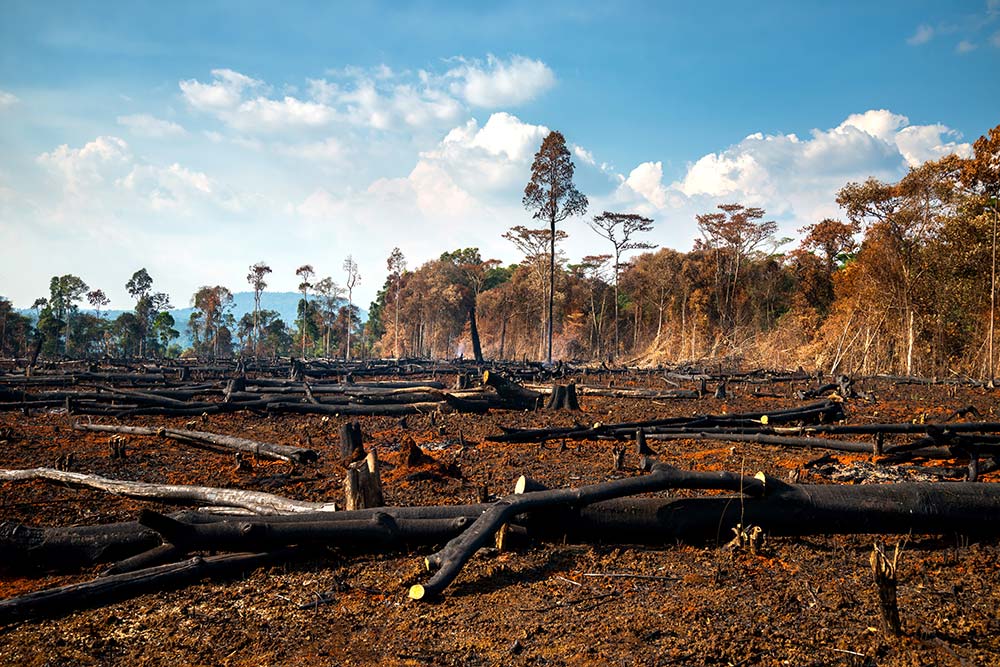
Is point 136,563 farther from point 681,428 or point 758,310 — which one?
point 758,310

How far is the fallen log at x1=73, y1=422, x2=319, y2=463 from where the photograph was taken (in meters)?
9.07

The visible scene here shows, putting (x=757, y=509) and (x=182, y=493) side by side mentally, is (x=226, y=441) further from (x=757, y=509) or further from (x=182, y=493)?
(x=757, y=509)

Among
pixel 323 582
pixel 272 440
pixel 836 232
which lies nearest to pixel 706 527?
pixel 323 582

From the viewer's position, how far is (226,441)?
34.1ft

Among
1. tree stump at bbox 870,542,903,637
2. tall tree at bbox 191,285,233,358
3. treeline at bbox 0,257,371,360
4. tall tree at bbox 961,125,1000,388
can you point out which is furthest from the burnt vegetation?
tall tree at bbox 191,285,233,358

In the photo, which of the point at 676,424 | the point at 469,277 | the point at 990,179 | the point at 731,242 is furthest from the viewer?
the point at 469,277

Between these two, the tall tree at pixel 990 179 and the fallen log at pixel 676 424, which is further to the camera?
the tall tree at pixel 990 179

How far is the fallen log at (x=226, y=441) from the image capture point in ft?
29.8

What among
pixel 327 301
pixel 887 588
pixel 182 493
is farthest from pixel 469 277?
pixel 887 588

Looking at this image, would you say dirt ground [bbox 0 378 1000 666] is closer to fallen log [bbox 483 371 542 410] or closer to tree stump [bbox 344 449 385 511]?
tree stump [bbox 344 449 385 511]

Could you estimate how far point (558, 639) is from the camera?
143 inches

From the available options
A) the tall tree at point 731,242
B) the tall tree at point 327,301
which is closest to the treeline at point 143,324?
the tall tree at point 327,301

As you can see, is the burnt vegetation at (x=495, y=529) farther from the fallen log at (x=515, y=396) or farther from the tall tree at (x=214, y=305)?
the tall tree at (x=214, y=305)

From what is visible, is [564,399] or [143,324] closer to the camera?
[564,399]
